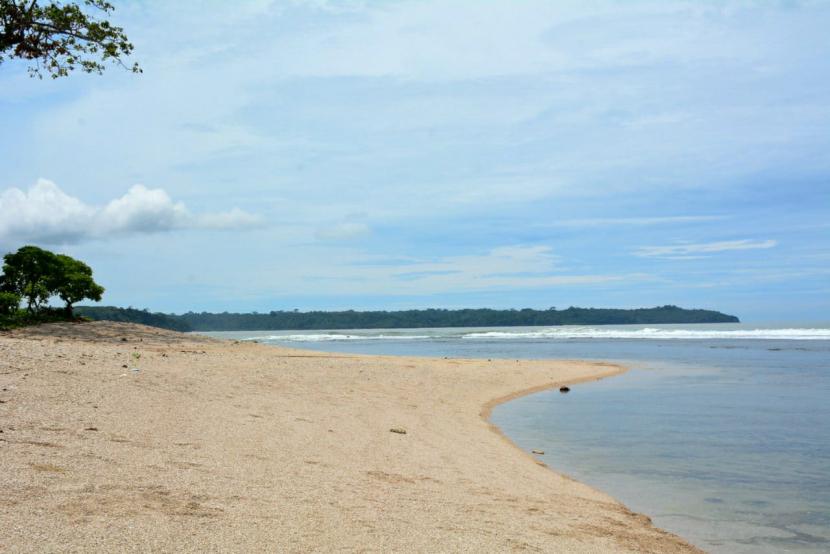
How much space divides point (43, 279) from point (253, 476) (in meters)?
29.3

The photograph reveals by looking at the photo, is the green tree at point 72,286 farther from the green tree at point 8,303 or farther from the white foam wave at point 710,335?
the white foam wave at point 710,335

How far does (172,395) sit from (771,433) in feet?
40.1

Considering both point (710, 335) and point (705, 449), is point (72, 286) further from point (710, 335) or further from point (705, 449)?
point (710, 335)

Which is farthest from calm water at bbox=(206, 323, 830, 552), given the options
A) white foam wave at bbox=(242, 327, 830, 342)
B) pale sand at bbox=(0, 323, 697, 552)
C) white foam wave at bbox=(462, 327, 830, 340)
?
white foam wave at bbox=(242, 327, 830, 342)

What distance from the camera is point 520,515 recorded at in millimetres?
7195

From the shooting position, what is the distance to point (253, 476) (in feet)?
23.9

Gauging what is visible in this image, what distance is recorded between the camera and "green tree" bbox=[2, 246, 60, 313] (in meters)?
31.1

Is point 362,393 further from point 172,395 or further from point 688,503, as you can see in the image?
point 688,503

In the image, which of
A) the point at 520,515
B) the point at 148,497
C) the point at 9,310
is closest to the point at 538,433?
the point at 520,515

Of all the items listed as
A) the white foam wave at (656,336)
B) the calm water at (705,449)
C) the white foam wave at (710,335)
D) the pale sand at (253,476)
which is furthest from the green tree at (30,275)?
the white foam wave at (710,335)

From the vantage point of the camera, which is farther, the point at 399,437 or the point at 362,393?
the point at 362,393

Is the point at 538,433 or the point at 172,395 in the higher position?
the point at 172,395

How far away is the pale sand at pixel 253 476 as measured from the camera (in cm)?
538

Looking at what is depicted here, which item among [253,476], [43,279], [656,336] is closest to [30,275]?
[43,279]
